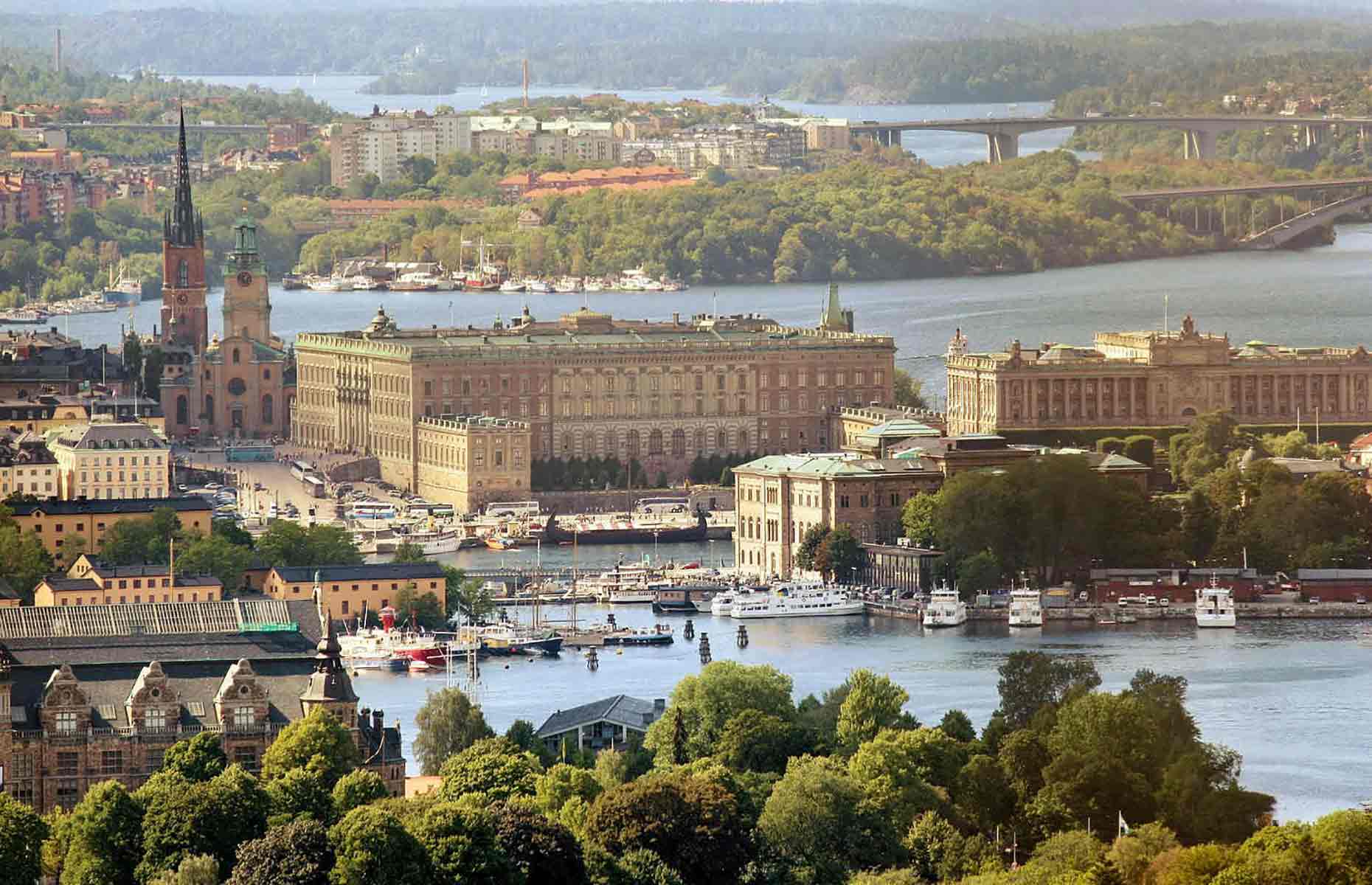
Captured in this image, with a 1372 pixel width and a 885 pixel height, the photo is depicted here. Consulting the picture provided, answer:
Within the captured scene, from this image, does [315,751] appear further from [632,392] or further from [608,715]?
[632,392]

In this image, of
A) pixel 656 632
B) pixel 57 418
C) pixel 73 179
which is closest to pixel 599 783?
pixel 656 632

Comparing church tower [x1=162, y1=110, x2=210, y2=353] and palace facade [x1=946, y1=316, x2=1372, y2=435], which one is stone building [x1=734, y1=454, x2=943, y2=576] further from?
church tower [x1=162, y1=110, x2=210, y2=353]

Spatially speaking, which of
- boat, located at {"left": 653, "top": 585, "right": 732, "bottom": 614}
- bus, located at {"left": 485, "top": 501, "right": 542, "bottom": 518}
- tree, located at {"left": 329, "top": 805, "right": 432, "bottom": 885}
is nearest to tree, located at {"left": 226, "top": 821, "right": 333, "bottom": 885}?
tree, located at {"left": 329, "top": 805, "right": 432, "bottom": 885}

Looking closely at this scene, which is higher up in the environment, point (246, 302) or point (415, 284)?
point (246, 302)

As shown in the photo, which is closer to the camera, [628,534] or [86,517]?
[86,517]

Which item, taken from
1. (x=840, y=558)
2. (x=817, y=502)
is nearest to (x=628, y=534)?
(x=817, y=502)

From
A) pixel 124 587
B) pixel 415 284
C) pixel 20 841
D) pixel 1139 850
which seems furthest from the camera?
pixel 415 284
